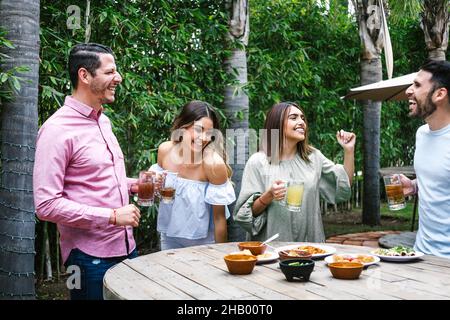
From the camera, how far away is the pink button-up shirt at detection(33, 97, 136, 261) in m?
2.06

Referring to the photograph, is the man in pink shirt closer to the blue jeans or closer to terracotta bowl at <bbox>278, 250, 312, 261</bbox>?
the blue jeans

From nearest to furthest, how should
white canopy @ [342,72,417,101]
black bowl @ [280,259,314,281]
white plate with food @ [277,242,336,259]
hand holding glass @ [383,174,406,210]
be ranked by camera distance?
black bowl @ [280,259,314,281] < white plate with food @ [277,242,336,259] < hand holding glass @ [383,174,406,210] < white canopy @ [342,72,417,101]

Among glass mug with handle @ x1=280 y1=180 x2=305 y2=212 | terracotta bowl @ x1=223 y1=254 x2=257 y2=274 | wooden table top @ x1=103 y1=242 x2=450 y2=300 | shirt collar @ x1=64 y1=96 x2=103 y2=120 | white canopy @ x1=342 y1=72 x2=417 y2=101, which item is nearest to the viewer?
wooden table top @ x1=103 y1=242 x2=450 y2=300

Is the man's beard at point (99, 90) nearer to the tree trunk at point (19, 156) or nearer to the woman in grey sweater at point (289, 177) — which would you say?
the woman in grey sweater at point (289, 177)

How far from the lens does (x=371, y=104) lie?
7227 mm

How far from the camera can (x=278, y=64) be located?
596 centimetres

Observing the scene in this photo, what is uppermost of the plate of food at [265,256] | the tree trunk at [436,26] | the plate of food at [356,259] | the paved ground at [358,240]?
the tree trunk at [436,26]

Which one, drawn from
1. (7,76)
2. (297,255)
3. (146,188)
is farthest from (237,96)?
(297,255)

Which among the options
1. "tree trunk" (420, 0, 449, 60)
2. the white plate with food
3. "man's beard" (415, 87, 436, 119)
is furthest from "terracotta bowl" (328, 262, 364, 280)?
"tree trunk" (420, 0, 449, 60)

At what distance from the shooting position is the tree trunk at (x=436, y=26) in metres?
7.30

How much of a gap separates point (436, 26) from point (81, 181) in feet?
22.0

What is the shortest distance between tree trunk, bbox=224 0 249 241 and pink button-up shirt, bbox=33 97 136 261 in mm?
2418

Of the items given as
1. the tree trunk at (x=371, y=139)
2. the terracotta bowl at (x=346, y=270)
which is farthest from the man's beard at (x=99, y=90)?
the tree trunk at (x=371, y=139)

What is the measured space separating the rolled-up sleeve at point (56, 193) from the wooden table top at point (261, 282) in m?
0.24
